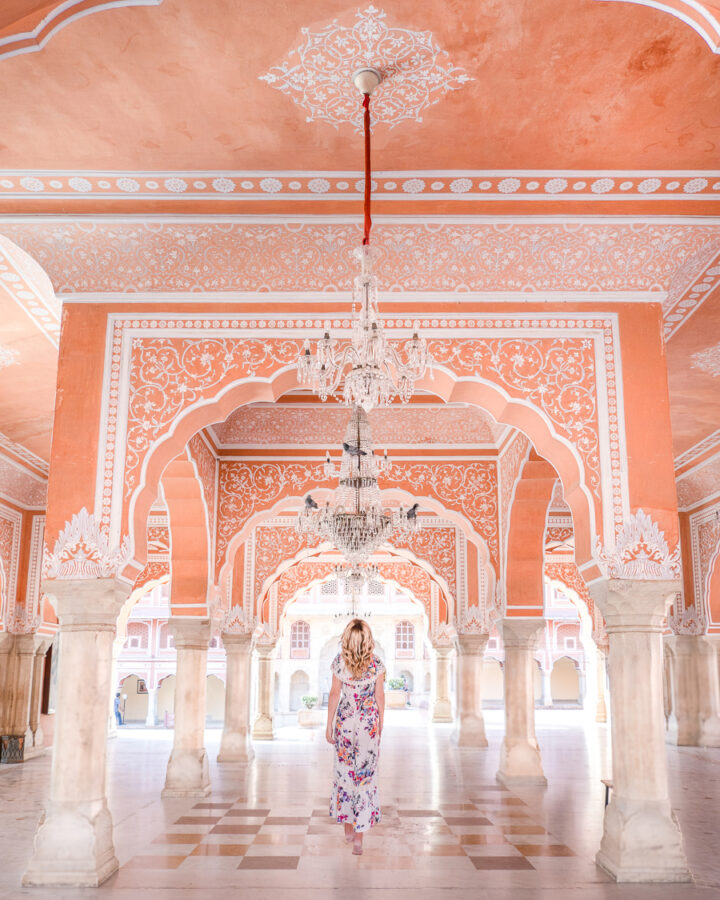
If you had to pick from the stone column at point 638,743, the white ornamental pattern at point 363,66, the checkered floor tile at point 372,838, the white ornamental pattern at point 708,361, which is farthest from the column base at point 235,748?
the white ornamental pattern at point 363,66

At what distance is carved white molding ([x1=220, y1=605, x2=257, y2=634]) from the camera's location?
1173cm

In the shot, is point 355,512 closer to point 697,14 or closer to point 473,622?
point 473,622

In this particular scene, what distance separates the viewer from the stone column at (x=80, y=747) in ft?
16.0

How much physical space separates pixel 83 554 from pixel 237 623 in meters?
6.63

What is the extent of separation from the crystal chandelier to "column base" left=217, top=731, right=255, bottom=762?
3.09m

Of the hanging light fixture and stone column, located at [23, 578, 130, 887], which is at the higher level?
the hanging light fixture

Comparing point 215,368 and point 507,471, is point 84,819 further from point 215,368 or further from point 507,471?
point 507,471

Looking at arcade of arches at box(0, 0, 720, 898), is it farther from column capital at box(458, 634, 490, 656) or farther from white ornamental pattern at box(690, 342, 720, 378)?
column capital at box(458, 634, 490, 656)

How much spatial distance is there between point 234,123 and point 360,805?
388 cm

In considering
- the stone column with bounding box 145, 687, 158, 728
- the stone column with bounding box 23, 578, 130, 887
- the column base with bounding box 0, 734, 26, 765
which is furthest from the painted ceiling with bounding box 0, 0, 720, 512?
the stone column with bounding box 145, 687, 158, 728

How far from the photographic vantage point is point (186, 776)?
27.9ft

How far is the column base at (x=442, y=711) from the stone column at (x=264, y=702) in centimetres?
590

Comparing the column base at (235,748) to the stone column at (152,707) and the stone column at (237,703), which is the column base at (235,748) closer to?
the stone column at (237,703)

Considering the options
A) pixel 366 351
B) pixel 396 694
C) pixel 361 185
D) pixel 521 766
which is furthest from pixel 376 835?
pixel 396 694
